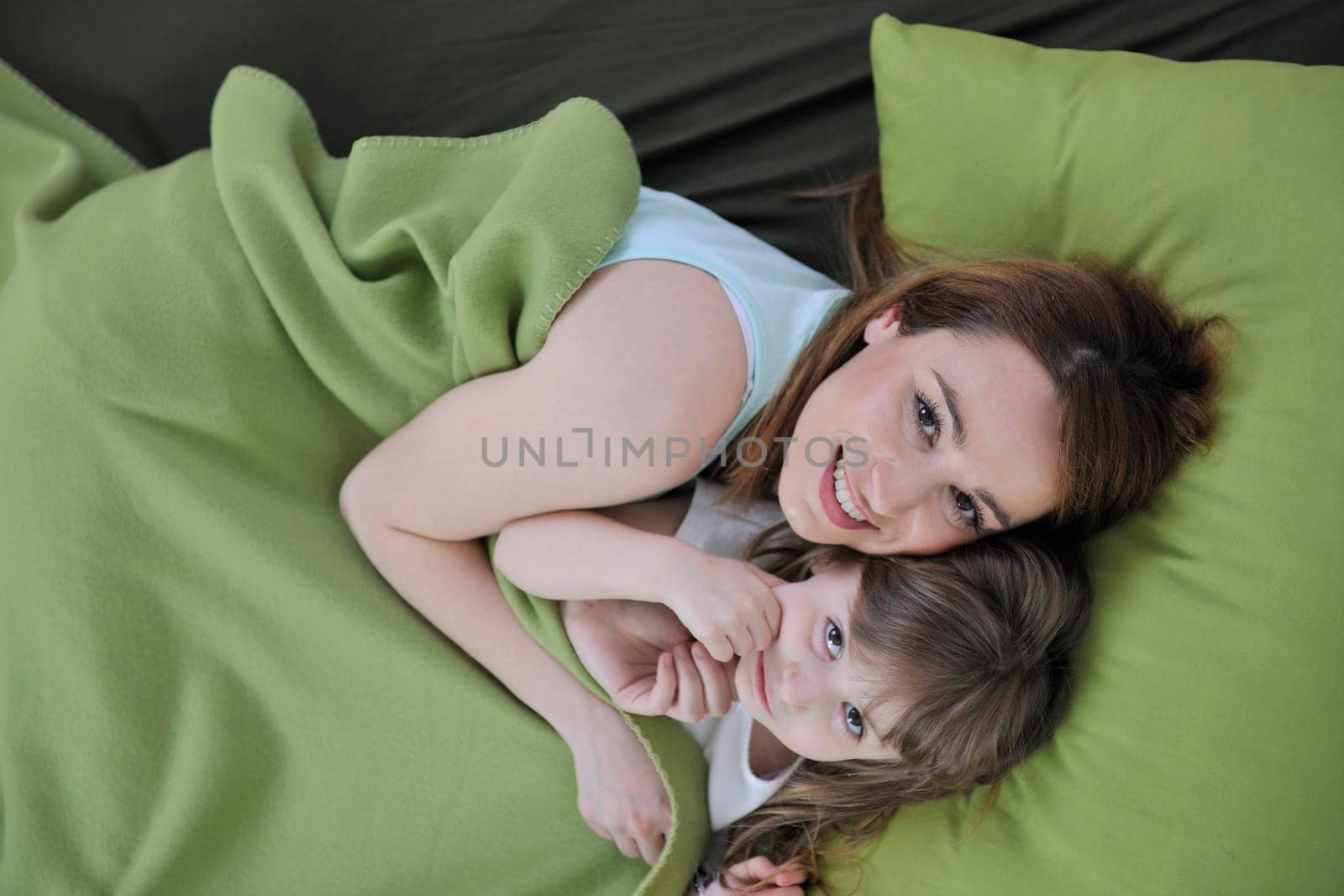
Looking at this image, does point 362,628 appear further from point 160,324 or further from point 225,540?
point 160,324

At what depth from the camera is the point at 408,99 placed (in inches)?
55.1

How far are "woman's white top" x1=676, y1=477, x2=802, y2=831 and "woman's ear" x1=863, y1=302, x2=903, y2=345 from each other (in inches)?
10.2

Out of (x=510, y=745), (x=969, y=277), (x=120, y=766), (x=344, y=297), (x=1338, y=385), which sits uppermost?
(x=344, y=297)

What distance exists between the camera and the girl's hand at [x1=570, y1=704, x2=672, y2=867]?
3.65ft

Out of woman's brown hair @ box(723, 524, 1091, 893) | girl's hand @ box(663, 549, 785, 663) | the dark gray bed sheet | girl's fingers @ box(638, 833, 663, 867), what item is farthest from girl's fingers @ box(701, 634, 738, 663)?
the dark gray bed sheet

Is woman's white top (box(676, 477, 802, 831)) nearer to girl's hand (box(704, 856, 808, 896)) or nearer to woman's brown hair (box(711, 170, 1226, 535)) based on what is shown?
girl's hand (box(704, 856, 808, 896))

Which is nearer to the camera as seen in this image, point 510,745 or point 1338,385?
point 1338,385

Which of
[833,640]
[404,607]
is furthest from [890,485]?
[404,607]

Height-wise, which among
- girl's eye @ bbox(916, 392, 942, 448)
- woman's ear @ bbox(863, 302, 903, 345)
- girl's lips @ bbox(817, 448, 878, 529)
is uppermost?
woman's ear @ bbox(863, 302, 903, 345)

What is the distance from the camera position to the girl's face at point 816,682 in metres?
1.00

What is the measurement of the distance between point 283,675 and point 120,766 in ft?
0.59

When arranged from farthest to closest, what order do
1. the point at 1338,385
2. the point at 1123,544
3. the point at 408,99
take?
the point at 408,99 → the point at 1123,544 → the point at 1338,385

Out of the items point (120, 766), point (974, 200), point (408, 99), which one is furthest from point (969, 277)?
point (120, 766)

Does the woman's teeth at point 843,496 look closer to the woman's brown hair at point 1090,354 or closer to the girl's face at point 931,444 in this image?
the girl's face at point 931,444
